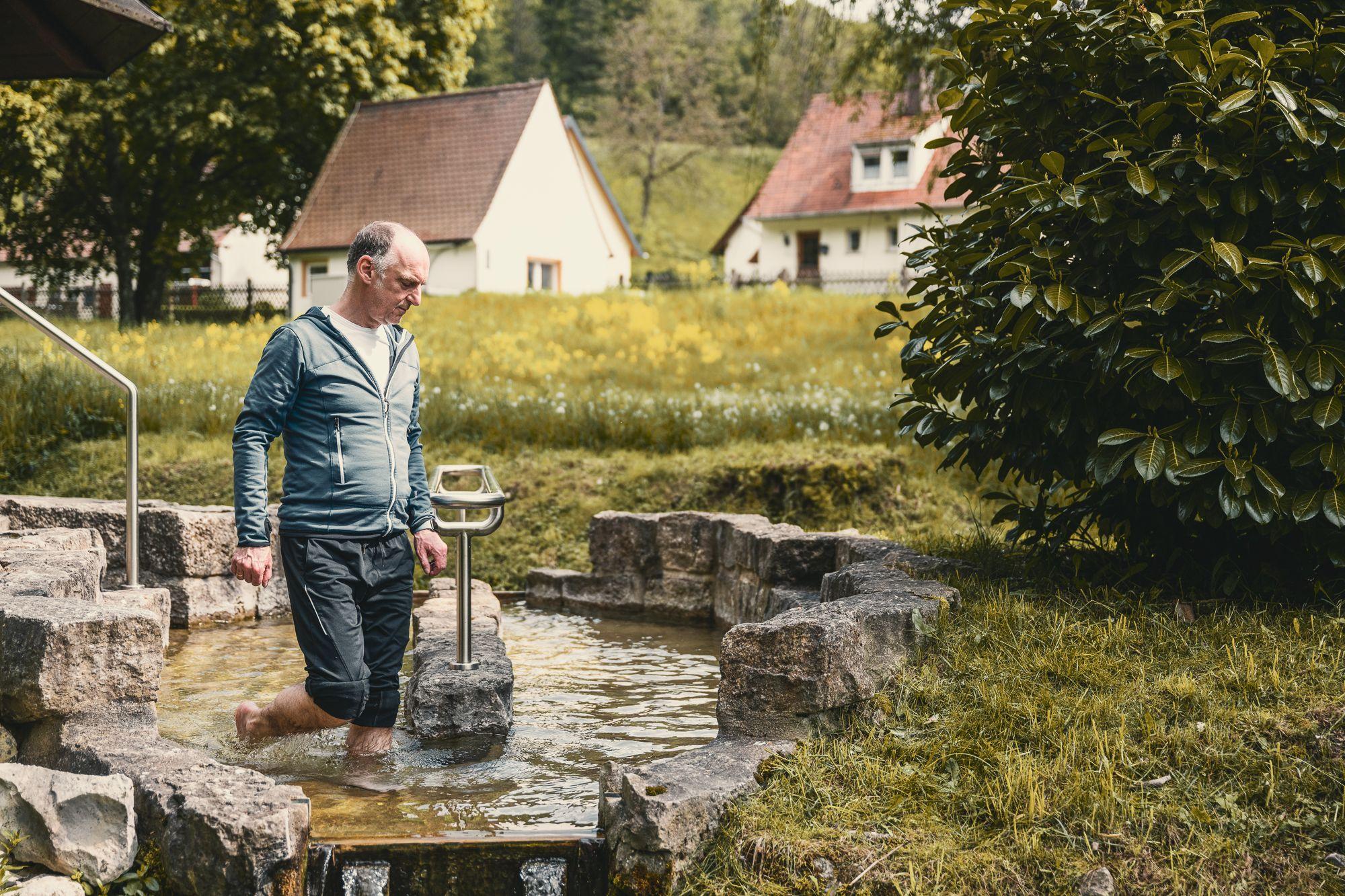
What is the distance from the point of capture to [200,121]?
2577 centimetres

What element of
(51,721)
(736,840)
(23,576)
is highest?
(23,576)

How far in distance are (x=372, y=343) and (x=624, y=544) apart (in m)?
4.73

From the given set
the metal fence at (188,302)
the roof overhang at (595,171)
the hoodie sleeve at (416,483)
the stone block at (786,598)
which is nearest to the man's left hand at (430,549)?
the hoodie sleeve at (416,483)

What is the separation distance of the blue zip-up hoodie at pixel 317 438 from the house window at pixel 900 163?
40.3 meters

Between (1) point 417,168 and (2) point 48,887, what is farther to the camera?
(1) point 417,168

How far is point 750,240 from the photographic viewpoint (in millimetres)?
54906

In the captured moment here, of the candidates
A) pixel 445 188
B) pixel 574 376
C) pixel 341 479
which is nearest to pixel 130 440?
pixel 341 479

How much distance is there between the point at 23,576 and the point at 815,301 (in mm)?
17126

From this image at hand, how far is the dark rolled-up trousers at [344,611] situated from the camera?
4.66 meters

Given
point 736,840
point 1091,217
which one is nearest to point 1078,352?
point 1091,217

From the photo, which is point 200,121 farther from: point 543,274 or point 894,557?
point 894,557

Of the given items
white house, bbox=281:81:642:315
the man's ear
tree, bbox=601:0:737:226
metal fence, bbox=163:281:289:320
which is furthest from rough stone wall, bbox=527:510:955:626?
tree, bbox=601:0:737:226

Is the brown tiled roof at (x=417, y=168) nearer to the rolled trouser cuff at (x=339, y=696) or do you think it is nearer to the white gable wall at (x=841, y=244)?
the white gable wall at (x=841, y=244)

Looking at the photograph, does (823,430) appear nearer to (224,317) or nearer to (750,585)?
(750,585)
